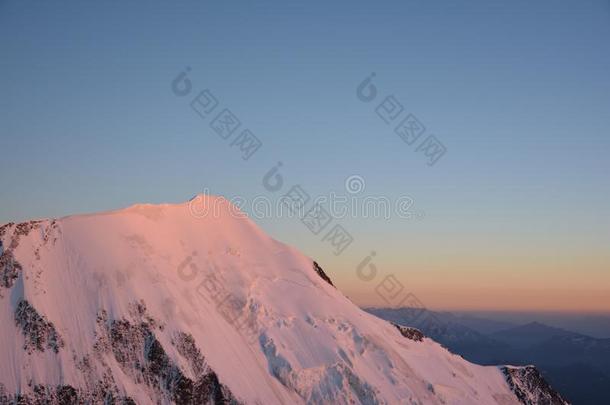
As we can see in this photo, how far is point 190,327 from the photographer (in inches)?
5017

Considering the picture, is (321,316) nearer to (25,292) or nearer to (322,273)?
(322,273)

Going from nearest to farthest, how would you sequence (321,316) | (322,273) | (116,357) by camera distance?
1. (116,357)
2. (321,316)
3. (322,273)

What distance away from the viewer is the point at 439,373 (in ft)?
504

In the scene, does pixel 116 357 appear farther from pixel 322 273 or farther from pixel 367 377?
pixel 322 273

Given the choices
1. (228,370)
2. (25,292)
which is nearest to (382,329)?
(228,370)

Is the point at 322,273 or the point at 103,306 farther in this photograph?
the point at 322,273

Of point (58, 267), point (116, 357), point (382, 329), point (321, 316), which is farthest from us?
point (382, 329)

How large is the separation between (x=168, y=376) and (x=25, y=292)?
32303 mm

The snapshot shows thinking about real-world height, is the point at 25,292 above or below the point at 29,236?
below

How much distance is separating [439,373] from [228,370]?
5904 cm

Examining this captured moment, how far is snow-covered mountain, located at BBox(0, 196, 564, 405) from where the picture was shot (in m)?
113

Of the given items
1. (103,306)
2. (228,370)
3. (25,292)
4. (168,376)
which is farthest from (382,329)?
(25,292)

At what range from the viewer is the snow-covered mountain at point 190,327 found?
11256 cm

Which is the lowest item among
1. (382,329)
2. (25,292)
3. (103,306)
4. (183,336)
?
(382,329)
